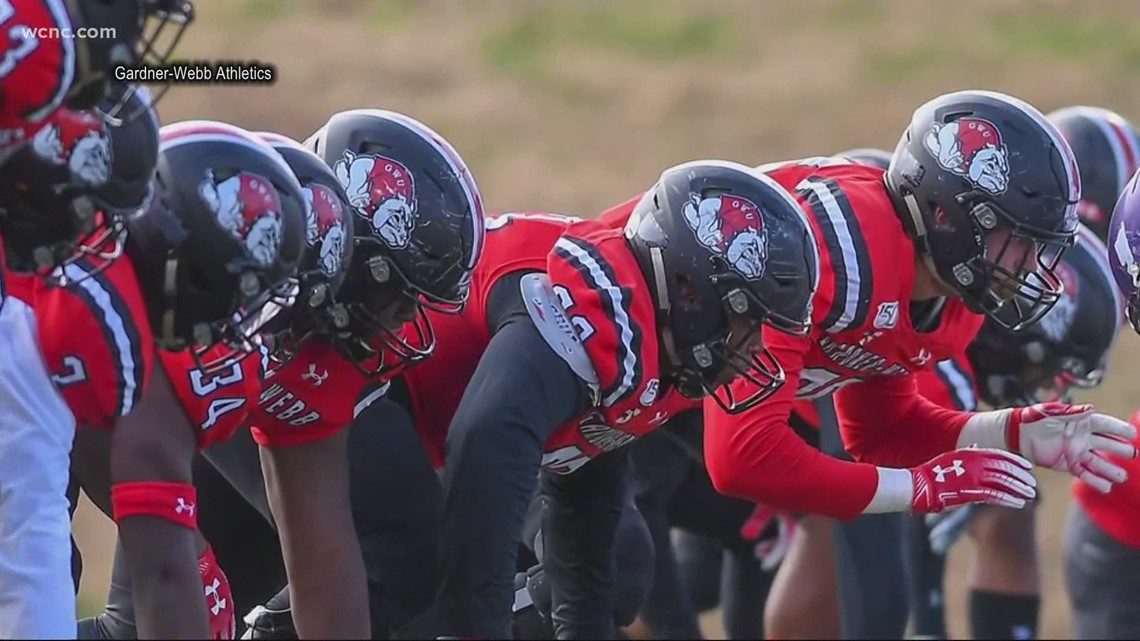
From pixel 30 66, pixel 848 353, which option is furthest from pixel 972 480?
pixel 30 66

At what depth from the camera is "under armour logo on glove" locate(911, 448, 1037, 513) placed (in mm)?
4715

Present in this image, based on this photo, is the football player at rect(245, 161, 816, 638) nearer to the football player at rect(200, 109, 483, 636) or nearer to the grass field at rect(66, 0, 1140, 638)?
the football player at rect(200, 109, 483, 636)

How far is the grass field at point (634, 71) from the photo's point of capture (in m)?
13.0

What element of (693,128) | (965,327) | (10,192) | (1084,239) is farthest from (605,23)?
(10,192)

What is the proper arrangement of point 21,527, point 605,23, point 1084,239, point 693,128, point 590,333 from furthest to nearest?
point 605,23 < point 693,128 < point 1084,239 < point 590,333 < point 21,527

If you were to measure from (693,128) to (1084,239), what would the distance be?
7.23 m

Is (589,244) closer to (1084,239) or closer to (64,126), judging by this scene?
(64,126)

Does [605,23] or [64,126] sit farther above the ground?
[605,23]

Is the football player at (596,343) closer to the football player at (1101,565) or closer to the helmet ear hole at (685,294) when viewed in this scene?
the helmet ear hole at (685,294)

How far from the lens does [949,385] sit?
6020mm

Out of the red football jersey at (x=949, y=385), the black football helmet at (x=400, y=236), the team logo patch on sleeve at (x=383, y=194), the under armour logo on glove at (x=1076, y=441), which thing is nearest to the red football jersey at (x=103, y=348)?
the black football helmet at (x=400, y=236)

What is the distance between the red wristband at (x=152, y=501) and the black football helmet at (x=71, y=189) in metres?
0.42

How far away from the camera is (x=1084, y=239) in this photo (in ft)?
21.0

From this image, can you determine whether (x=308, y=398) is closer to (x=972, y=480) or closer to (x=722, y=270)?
(x=722, y=270)
